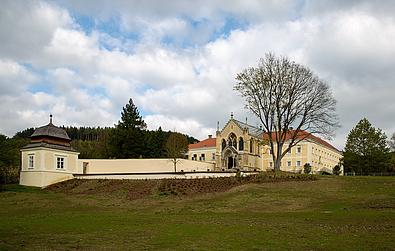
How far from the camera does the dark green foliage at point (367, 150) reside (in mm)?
69062

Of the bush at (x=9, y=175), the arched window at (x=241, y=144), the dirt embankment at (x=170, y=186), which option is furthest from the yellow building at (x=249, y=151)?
the bush at (x=9, y=175)

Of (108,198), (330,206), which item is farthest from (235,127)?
(330,206)

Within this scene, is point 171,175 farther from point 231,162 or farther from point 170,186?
point 231,162

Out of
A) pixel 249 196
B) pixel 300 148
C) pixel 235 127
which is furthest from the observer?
pixel 300 148

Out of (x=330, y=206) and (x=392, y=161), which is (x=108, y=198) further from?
(x=392, y=161)

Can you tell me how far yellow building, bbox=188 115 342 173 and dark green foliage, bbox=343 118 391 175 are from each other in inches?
309

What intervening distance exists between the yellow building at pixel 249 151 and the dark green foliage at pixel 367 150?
7858mm

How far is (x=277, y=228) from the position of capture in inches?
761

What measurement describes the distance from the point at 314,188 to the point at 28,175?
1235 inches

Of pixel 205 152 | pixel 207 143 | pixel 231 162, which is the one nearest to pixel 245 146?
pixel 231 162

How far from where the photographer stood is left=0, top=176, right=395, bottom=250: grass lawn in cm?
1538

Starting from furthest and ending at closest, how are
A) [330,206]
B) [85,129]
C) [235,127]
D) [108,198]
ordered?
[85,129] < [235,127] < [108,198] < [330,206]

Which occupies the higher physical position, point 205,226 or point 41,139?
point 41,139

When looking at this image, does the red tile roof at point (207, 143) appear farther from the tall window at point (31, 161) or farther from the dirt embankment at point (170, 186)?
the dirt embankment at point (170, 186)
